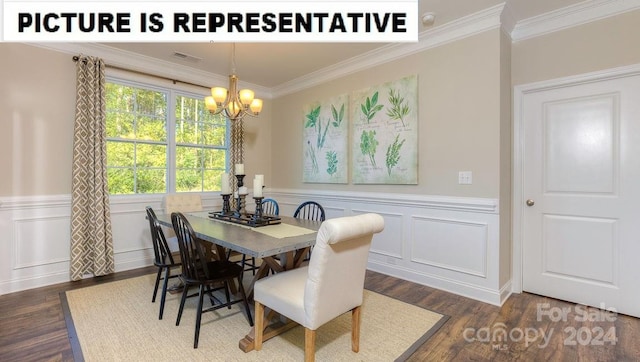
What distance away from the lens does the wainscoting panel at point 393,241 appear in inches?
110

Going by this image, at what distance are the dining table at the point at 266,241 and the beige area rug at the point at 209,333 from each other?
0.43 ft

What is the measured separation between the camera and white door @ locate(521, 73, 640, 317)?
2.45 meters

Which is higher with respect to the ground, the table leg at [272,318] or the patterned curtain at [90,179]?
the patterned curtain at [90,179]

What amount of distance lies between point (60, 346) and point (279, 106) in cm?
391

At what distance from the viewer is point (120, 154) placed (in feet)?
11.9

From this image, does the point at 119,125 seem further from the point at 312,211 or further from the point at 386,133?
the point at 386,133

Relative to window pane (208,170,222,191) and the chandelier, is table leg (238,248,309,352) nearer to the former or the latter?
the chandelier

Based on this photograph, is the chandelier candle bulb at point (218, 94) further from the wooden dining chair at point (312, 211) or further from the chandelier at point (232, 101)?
the wooden dining chair at point (312, 211)

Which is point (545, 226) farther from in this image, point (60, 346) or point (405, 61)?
point (60, 346)

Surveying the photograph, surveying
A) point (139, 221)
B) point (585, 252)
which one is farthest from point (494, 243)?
point (139, 221)

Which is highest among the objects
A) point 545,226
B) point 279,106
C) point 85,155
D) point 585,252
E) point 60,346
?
point 279,106

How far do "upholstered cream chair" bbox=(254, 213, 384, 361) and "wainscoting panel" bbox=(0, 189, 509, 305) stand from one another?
1.47m

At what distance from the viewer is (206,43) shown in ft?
10.8


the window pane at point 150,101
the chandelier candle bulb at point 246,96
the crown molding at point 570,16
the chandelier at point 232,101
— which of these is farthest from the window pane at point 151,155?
the crown molding at point 570,16
